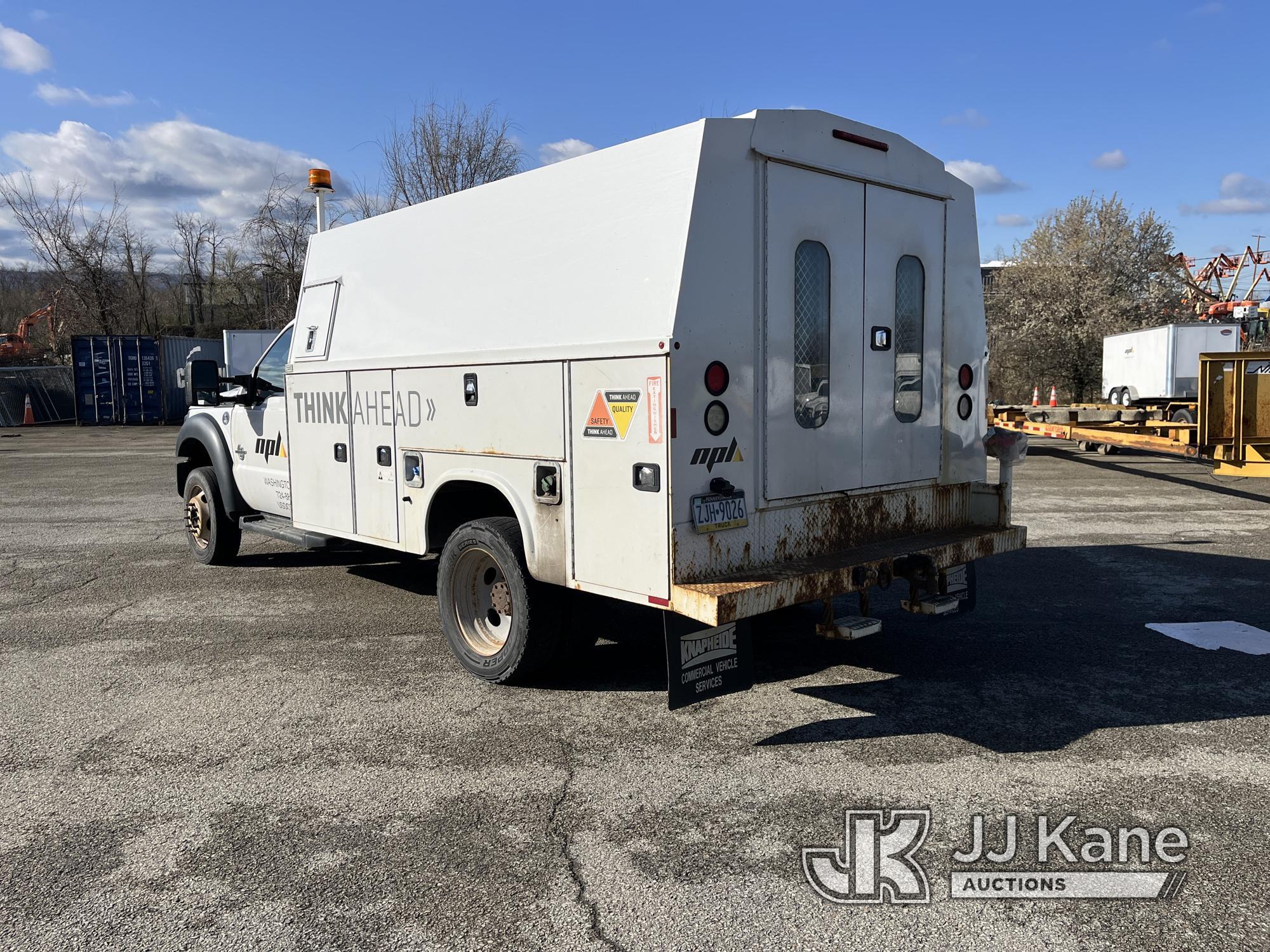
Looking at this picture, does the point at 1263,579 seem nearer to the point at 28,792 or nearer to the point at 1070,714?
the point at 1070,714

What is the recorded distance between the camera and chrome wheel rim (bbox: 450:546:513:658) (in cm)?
534

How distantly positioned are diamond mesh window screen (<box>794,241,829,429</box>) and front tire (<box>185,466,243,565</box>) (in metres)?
5.79

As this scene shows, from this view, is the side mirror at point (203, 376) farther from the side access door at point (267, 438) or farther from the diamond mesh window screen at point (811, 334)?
the diamond mesh window screen at point (811, 334)

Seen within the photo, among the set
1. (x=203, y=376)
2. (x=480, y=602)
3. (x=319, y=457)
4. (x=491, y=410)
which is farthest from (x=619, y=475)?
(x=203, y=376)

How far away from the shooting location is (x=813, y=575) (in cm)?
445

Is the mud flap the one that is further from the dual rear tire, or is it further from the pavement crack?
the dual rear tire

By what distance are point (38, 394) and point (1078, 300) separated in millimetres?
35775

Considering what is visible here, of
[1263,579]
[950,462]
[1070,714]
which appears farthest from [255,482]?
[1263,579]

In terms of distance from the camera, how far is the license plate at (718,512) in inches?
166

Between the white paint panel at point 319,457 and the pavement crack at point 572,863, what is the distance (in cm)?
293

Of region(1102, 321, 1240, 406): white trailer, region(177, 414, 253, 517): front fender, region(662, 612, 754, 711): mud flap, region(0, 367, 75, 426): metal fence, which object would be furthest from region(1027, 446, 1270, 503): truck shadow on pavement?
region(0, 367, 75, 426): metal fence

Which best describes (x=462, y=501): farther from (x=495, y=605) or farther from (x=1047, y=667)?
(x=1047, y=667)

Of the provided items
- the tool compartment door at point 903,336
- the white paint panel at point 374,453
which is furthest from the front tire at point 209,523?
the tool compartment door at point 903,336

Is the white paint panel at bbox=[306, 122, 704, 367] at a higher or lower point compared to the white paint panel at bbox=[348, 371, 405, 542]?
higher
